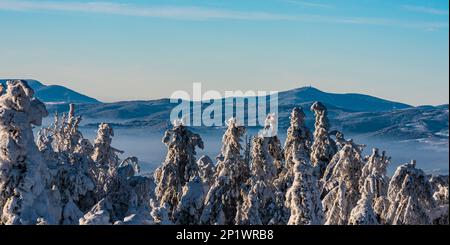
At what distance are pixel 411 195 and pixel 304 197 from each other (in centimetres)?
363

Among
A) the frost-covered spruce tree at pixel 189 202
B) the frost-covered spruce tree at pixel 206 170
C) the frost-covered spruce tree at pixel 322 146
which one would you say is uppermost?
the frost-covered spruce tree at pixel 322 146

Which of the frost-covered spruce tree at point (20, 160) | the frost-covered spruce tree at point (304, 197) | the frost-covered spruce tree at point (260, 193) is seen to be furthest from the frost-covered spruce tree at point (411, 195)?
the frost-covered spruce tree at point (20, 160)

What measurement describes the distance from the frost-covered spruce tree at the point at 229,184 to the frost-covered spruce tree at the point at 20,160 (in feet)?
43.0

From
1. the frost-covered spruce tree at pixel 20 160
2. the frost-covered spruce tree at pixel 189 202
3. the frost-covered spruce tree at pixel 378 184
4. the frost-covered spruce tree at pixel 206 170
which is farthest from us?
the frost-covered spruce tree at pixel 206 170

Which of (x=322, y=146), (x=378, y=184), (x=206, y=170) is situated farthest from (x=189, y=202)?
(x=322, y=146)

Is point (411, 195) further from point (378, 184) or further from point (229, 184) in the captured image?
point (229, 184)

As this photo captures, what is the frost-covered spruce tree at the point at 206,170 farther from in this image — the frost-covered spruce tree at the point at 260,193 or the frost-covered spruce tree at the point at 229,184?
the frost-covered spruce tree at the point at 229,184

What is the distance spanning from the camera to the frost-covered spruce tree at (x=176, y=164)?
31609 millimetres

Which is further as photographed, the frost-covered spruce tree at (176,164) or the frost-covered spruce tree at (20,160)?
the frost-covered spruce tree at (176,164)

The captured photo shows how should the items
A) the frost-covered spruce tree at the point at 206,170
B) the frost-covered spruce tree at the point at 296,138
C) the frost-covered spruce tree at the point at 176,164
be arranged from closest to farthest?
the frost-covered spruce tree at the point at 176,164, the frost-covered spruce tree at the point at 206,170, the frost-covered spruce tree at the point at 296,138

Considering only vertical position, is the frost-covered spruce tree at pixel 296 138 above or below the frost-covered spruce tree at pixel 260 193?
above

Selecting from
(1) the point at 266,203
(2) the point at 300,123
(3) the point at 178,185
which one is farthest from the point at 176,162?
(2) the point at 300,123

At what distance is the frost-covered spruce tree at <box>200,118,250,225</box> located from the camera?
30.5 m
